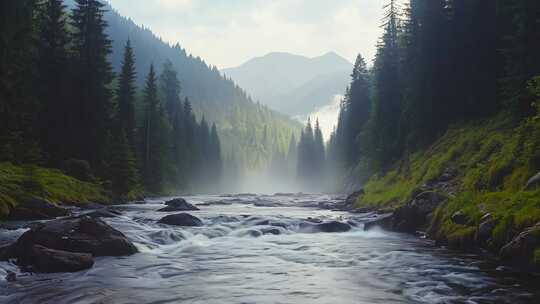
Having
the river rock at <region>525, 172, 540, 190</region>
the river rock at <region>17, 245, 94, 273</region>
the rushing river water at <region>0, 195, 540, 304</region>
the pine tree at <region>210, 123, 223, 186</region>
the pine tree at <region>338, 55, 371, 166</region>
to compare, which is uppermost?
the pine tree at <region>338, 55, 371, 166</region>

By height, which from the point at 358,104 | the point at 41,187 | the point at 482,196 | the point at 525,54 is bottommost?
the point at 41,187

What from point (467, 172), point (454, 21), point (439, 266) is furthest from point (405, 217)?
point (454, 21)

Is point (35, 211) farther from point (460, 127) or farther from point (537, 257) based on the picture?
point (460, 127)

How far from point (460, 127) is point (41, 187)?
31576 millimetres

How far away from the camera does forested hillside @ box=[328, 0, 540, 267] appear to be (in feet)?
54.5

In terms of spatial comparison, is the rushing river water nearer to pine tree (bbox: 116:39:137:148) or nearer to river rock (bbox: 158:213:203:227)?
river rock (bbox: 158:213:203:227)

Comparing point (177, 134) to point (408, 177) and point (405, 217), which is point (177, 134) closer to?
point (408, 177)

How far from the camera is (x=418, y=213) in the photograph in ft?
74.6

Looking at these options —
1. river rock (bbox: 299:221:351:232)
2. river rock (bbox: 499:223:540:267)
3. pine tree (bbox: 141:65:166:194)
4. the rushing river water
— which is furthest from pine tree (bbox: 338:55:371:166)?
river rock (bbox: 499:223:540:267)

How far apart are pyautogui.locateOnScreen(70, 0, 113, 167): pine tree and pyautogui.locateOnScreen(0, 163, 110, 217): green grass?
635 cm

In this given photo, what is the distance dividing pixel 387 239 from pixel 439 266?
6.59m

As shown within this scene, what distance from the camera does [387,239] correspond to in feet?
67.6

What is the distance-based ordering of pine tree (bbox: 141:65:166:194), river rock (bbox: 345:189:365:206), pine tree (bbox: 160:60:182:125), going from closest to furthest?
river rock (bbox: 345:189:365:206), pine tree (bbox: 141:65:166:194), pine tree (bbox: 160:60:182:125)

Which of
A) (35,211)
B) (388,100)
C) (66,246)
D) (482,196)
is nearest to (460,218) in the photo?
(482,196)
